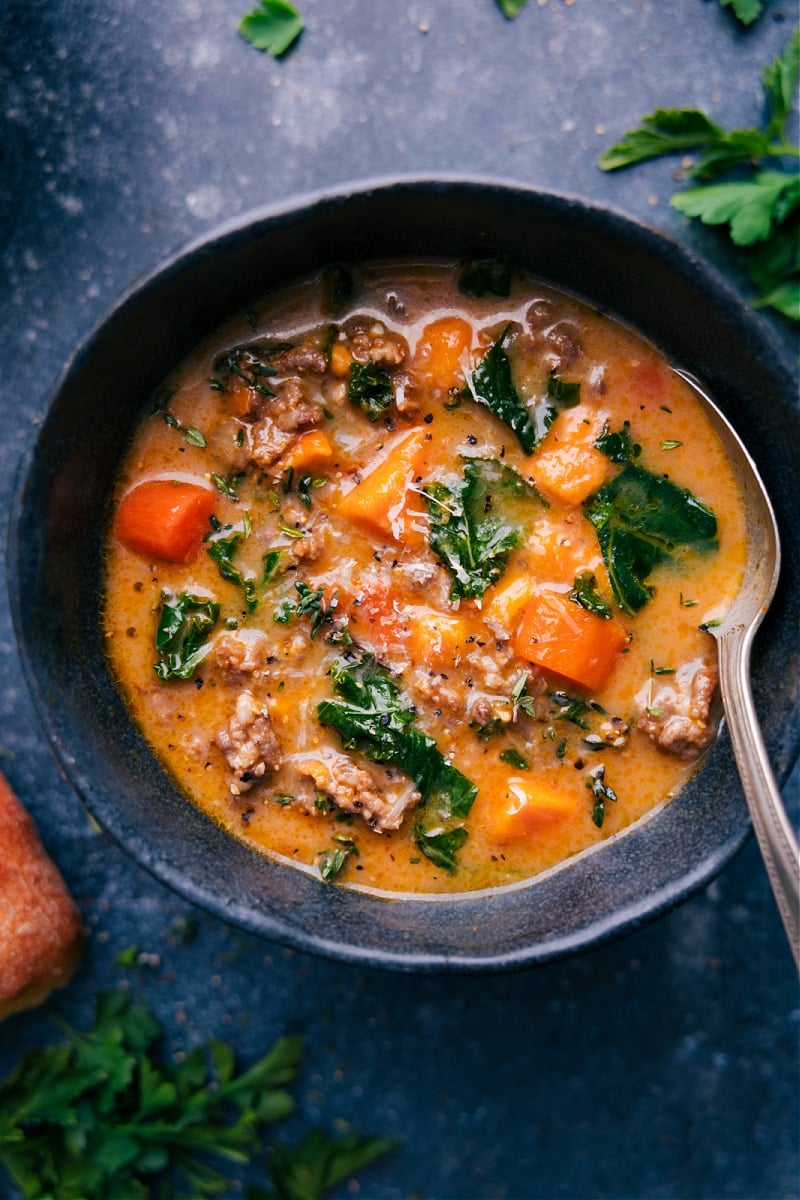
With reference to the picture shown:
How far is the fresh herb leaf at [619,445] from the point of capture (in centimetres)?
318

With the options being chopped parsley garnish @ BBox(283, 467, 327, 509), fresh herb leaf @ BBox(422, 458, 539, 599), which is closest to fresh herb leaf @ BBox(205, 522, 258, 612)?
chopped parsley garnish @ BBox(283, 467, 327, 509)

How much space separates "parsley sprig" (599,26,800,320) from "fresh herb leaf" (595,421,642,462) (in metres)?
0.64

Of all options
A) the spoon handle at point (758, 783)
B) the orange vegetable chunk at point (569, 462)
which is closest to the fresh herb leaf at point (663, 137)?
the orange vegetable chunk at point (569, 462)

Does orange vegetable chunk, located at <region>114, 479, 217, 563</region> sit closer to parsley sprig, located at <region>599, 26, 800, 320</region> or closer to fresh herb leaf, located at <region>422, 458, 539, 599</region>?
fresh herb leaf, located at <region>422, 458, 539, 599</region>

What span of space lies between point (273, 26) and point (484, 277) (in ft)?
3.55

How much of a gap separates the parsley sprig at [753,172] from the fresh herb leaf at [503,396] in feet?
2.44

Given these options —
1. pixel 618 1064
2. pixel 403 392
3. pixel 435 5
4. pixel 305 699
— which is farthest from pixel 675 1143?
pixel 435 5

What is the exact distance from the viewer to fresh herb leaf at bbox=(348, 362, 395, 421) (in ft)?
10.3

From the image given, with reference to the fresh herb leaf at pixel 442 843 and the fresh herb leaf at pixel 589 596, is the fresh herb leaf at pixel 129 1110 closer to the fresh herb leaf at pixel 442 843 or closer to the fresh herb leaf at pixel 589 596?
the fresh herb leaf at pixel 442 843

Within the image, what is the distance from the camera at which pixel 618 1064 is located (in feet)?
12.0

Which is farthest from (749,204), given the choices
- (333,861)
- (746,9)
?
(333,861)

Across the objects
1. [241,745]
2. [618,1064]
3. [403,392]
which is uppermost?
[403,392]

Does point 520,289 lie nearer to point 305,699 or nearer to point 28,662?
point 305,699

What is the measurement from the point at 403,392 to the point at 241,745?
3.65 ft
